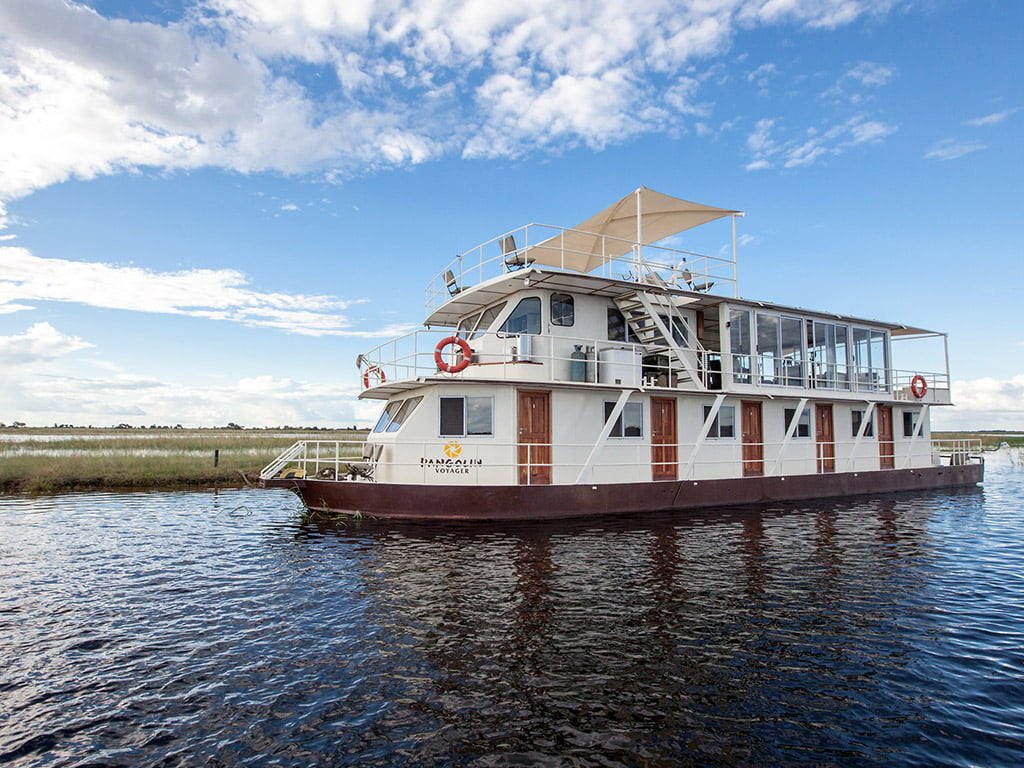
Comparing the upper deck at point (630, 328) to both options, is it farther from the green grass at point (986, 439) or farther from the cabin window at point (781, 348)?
the green grass at point (986, 439)

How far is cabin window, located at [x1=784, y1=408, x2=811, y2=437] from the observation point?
20.4m

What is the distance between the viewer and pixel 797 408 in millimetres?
19219

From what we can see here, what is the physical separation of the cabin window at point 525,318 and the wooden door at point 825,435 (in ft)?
37.8

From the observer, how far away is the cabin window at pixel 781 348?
19.6 metres

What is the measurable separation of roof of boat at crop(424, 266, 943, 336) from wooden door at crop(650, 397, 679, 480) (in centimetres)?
319

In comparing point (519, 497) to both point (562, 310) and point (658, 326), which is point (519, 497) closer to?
point (562, 310)

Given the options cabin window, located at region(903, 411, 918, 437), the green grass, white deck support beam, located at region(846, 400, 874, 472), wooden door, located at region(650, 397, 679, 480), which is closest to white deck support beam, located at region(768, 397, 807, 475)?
white deck support beam, located at region(846, 400, 874, 472)

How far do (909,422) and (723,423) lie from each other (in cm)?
1199

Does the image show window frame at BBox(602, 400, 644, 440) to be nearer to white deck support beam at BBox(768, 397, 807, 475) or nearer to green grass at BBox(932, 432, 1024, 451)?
white deck support beam at BBox(768, 397, 807, 475)

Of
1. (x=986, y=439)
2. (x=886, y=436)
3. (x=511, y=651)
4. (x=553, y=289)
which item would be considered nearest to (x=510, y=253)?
(x=553, y=289)

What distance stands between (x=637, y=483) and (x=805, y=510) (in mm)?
5797

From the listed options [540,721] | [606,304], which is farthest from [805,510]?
[540,721]

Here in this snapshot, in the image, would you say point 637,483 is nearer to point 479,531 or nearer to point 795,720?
point 479,531

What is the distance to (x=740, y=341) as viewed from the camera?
62.7 ft
